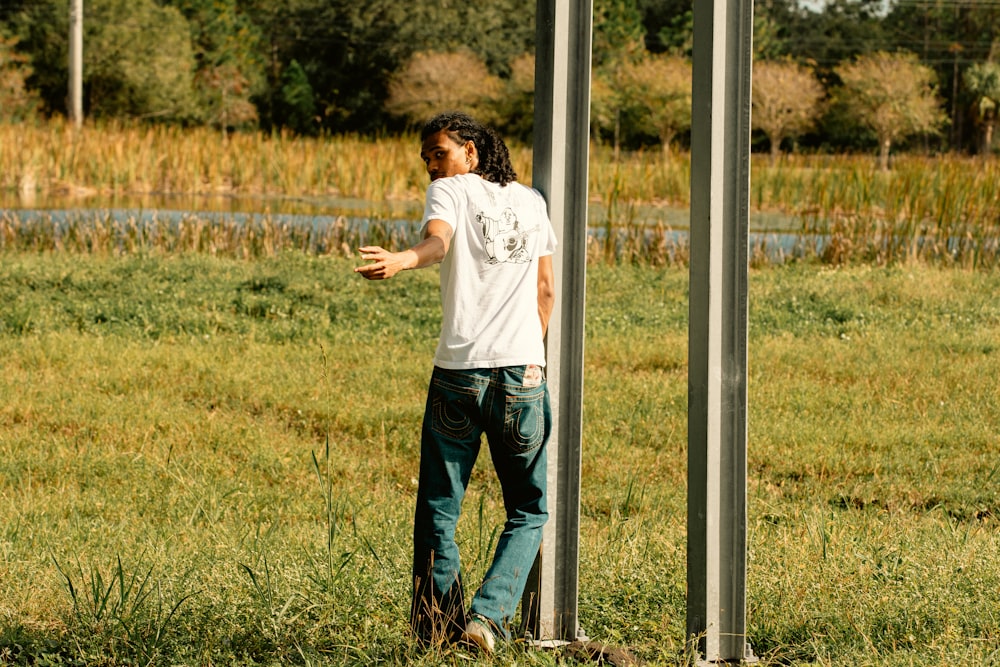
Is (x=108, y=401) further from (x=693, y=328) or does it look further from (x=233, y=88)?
(x=233, y=88)

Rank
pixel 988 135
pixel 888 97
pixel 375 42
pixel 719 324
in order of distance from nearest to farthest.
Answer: pixel 719 324, pixel 888 97, pixel 375 42, pixel 988 135

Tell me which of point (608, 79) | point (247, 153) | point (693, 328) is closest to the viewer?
point (693, 328)

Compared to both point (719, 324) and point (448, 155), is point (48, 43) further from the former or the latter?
point (719, 324)

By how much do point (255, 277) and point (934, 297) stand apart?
658 cm

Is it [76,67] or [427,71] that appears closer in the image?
[76,67]

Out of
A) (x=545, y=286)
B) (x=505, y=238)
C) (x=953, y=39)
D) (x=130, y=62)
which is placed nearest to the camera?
(x=505, y=238)

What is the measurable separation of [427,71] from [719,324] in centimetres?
4297

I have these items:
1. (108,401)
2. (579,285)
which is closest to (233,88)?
(108,401)

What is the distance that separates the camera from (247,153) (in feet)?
78.7

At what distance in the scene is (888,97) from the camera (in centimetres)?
4425

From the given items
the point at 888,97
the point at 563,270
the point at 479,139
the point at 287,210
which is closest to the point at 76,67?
the point at 287,210

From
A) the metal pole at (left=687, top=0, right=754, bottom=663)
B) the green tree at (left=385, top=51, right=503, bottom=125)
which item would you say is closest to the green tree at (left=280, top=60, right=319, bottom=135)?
the green tree at (left=385, top=51, right=503, bottom=125)

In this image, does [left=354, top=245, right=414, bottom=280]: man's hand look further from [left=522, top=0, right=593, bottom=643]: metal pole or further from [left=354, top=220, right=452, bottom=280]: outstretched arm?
[left=522, top=0, right=593, bottom=643]: metal pole

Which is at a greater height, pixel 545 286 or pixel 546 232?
pixel 546 232
